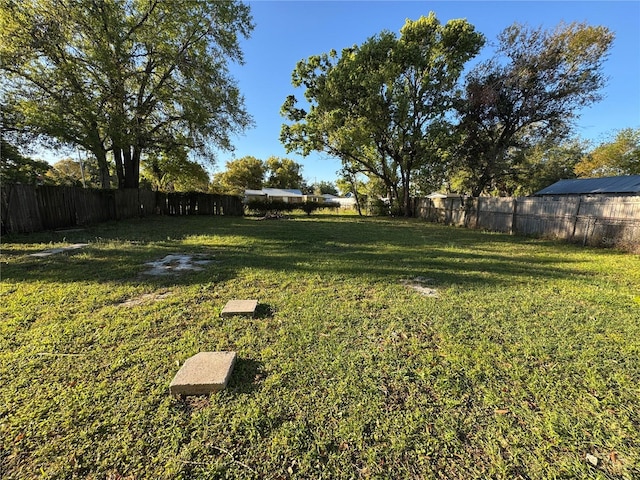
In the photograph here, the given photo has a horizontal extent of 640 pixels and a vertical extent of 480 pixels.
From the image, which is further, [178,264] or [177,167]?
[177,167]

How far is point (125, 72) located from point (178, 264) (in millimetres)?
11089

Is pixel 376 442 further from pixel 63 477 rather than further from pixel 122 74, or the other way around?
pixel 122 74

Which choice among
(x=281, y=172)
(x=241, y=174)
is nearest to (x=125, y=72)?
(x=241, y=174)

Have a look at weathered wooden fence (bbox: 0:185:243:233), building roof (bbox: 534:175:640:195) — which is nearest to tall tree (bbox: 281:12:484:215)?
→ building roof (bbox: 534:175:640:195)

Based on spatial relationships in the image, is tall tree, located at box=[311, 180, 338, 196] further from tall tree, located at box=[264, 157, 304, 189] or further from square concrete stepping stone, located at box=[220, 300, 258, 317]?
square concrete stepping stone, located at box=[220, 300, 258, 317]

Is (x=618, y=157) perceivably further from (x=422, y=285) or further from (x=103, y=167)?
(x=103, y=167)

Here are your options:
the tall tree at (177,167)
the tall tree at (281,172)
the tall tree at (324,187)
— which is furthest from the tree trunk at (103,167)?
the tall tree at (324,187)

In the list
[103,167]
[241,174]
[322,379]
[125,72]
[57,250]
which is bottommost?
[322,379]

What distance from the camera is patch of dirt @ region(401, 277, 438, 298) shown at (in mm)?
3635

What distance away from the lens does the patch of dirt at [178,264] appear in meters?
4.36

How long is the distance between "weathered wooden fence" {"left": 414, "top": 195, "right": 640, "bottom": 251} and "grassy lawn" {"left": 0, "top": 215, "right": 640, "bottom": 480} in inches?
192

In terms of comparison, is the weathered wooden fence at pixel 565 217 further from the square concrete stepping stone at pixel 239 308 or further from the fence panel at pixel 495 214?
the square concrete stepping stone at pixel 239 308

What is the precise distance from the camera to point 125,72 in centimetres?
1130

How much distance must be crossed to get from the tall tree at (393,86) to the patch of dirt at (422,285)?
13.8 meters
